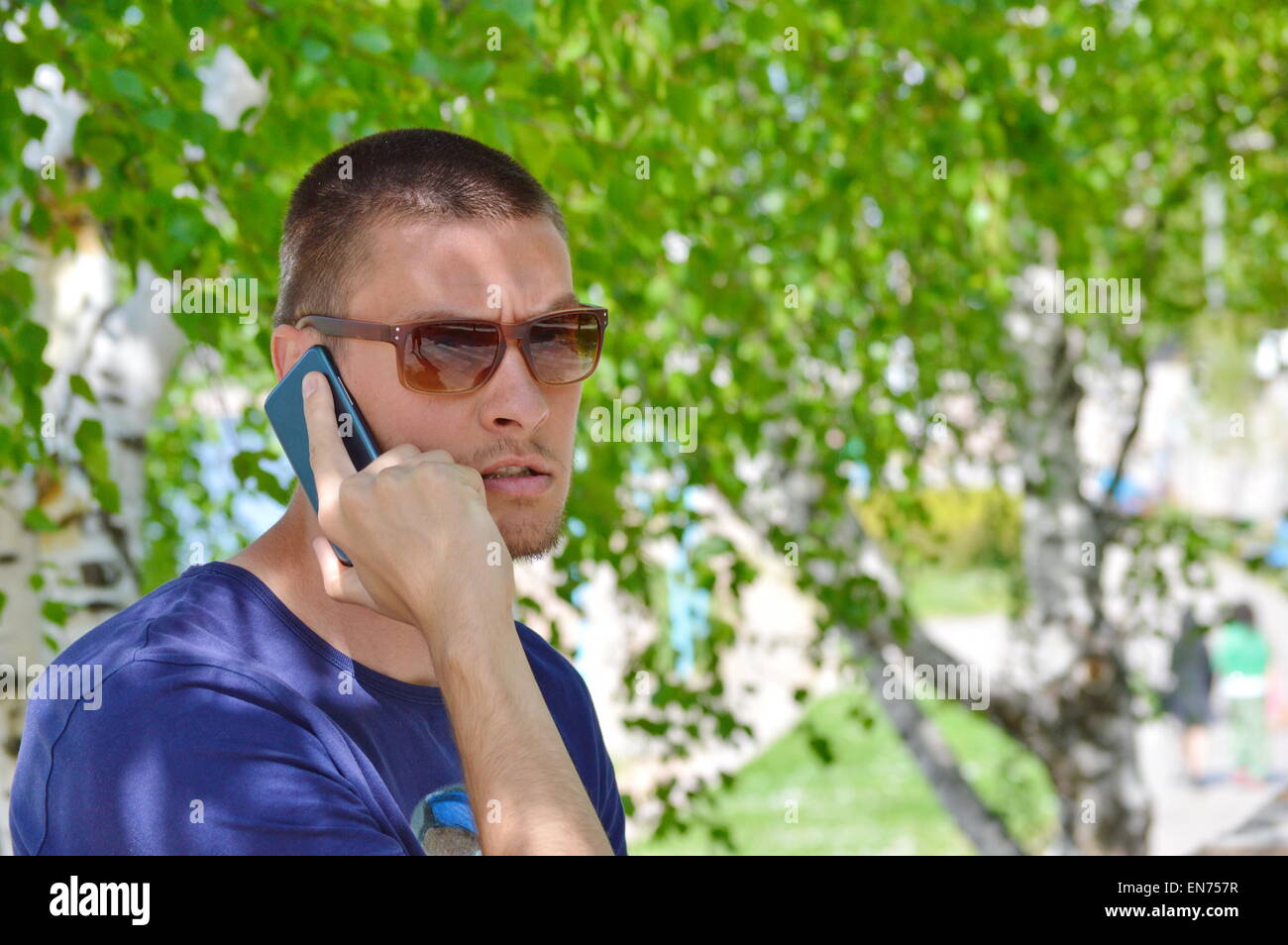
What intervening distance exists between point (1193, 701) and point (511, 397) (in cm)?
968

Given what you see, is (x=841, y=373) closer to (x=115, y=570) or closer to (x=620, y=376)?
(x=620, y=376)

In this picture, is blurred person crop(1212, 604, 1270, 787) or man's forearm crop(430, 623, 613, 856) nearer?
man's forearm crop(430, 623, 613, 856)

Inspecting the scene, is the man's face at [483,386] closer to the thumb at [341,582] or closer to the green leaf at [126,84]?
the thumb at [341,582]

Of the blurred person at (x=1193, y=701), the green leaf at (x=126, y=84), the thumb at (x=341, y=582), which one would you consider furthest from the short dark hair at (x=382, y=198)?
the blurred person at (x=1193, y=701)

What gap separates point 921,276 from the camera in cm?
570

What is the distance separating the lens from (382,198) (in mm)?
1818

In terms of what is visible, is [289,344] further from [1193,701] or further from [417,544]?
[1193,701]

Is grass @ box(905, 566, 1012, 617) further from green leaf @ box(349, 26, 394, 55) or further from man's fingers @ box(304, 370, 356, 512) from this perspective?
man's fingers @ box(304, 370, 356, 512)

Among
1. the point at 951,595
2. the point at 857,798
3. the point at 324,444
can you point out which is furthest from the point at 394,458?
the point at 951,595

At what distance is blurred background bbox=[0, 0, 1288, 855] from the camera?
2.81m

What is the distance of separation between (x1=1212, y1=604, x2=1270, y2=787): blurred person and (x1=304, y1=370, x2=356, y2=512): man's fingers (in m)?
10.3

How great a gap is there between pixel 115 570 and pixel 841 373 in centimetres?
326

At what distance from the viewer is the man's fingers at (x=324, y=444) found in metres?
1.67

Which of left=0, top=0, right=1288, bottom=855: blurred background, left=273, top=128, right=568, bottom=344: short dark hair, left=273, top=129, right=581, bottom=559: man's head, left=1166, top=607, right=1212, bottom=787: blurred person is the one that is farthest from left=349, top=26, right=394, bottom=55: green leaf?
left=1166, top=607, right=1212, bottom=787: blurred person
